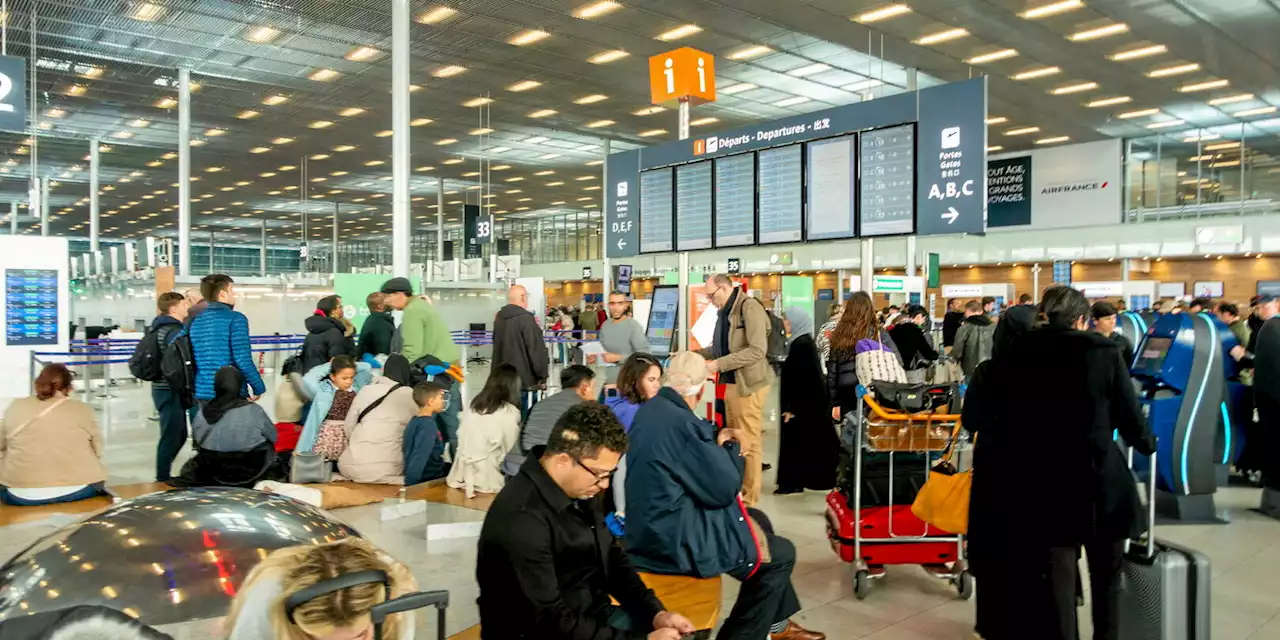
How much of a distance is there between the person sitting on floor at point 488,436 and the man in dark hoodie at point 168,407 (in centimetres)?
257

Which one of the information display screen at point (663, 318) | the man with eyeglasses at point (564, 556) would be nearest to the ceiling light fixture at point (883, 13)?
the information display screen at point (663, 318)

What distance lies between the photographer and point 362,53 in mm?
14766

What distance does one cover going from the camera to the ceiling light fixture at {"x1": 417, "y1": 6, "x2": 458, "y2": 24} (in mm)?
12469

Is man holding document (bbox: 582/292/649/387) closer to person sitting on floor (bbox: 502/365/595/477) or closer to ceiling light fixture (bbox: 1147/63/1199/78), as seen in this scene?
person sitting on floor (bbox: 502/365/595/477)

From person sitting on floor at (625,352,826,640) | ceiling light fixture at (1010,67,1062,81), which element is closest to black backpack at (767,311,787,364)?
person sitting on floor at (625,352,826,640)

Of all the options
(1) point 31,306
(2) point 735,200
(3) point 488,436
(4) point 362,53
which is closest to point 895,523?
(3) point 488,436

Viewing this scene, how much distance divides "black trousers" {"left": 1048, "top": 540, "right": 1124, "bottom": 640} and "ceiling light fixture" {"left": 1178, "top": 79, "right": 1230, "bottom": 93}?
16.8 metres

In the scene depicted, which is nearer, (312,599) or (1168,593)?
(312,599)

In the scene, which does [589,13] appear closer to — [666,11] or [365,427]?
[666,11]

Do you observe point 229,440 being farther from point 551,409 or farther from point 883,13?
point 883,13

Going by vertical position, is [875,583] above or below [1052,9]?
below

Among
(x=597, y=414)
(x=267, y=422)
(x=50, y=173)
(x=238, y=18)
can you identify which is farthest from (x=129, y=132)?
(x=597, y=414)

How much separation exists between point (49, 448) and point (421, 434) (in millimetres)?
2182

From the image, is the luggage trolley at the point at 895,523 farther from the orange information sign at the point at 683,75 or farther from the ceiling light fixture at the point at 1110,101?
the ceiling light fixture at the point at 1110,101
